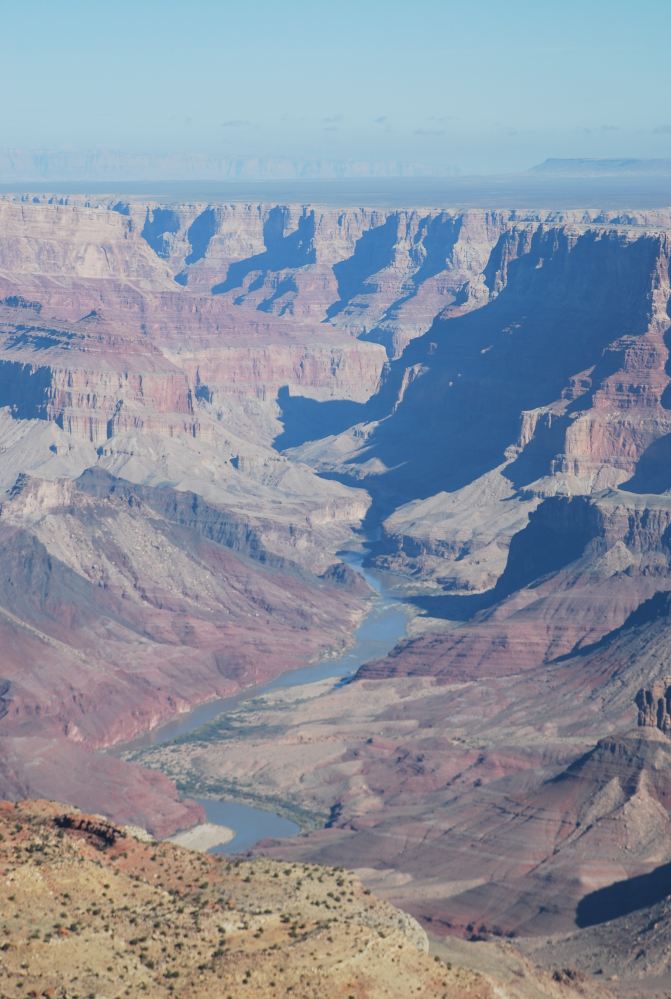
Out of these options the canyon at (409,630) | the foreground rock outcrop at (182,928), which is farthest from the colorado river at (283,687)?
the foreground rock outcrop at (182,928)

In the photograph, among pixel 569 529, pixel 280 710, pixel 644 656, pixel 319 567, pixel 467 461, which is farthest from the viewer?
pixel 467 461

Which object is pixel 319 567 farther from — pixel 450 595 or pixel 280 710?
pixel 280 710

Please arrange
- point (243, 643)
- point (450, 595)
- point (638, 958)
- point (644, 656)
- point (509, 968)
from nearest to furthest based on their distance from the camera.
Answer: point (509, 968) → point (638, 958) → point (644, 656) → point (243, 643) → point (450, 595)

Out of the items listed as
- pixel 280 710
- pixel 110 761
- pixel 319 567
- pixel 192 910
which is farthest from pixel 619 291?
pixel 192 910

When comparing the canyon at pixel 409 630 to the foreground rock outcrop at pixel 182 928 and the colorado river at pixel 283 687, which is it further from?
the foreground rock outcrop at pixel 182 928

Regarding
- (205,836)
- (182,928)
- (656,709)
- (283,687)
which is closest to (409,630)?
(283,687)

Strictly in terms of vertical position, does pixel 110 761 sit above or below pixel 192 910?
below


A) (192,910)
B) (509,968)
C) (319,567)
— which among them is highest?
(192,910)
